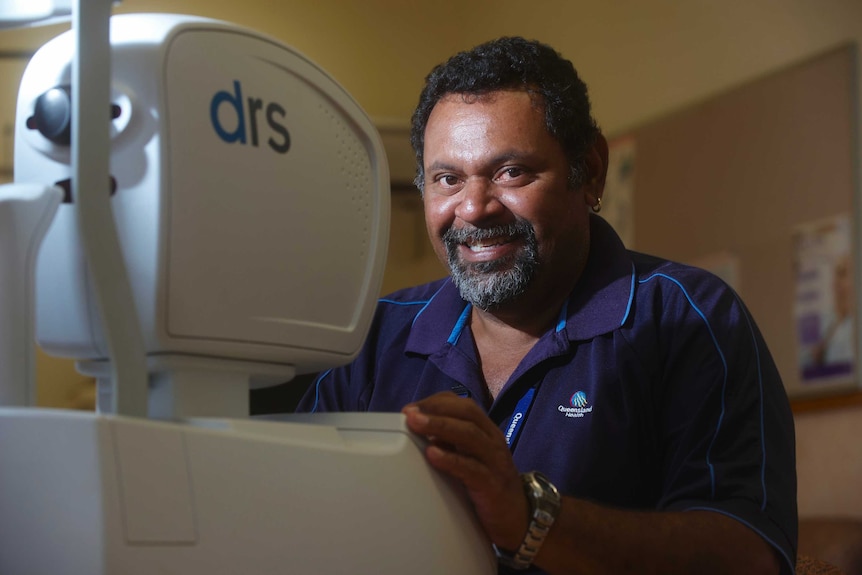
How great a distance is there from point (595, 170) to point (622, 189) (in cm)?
239

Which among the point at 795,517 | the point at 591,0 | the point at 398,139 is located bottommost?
the point at 398,139

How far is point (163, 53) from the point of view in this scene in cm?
83

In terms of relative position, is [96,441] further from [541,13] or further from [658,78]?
[541,13]

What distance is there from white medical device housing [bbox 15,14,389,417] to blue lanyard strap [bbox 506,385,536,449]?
18.7 inches

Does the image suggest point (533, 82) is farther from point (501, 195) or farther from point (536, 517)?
point (536, 517)

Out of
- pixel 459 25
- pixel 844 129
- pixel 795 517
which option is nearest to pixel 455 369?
pixel 795 517

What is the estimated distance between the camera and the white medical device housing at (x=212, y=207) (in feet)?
2.69

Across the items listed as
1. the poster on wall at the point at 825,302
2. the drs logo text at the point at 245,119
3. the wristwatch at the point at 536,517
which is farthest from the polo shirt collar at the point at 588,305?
the poster on wall at the point at 825,302

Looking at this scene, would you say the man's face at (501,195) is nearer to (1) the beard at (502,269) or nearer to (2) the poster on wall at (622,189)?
(1) the beard at (502,269)

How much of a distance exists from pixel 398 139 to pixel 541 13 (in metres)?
0.83

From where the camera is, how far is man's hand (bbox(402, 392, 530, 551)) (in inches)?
36.4

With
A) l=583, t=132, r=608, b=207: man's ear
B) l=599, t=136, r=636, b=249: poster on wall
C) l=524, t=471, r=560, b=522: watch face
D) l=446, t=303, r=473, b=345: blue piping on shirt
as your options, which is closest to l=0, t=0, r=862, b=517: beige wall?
l=599, t=136, r=636, b=249: poster on wall

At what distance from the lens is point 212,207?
0.85 metres

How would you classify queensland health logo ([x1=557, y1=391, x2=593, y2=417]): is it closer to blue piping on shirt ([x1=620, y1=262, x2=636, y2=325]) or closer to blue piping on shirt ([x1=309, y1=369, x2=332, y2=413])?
blue piping on shirt ([x1=620, y1=262, x2=636, y2=325])
